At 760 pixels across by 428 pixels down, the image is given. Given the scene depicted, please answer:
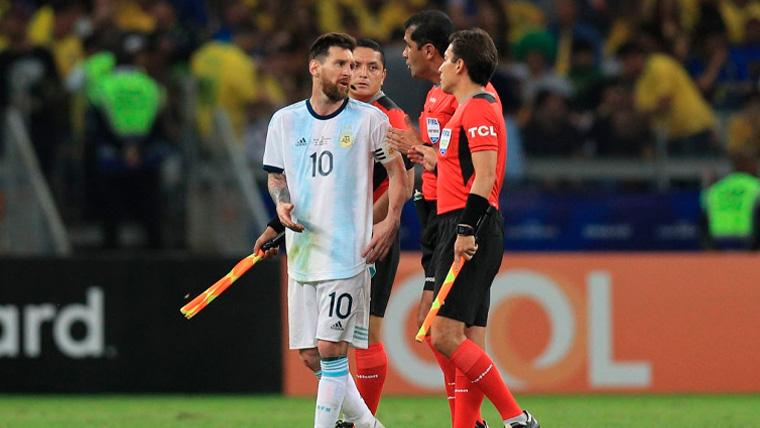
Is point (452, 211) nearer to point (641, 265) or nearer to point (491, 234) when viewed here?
point (491, 234)

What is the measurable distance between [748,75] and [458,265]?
30.8 feet

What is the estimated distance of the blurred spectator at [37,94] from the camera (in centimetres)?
1388

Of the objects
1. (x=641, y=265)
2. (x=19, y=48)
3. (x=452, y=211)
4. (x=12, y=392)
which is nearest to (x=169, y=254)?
(x=12, y=392)

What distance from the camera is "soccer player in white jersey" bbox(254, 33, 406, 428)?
845 centimetres

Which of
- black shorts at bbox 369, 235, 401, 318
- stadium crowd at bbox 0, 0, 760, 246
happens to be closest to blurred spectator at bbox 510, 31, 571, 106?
stadium crowd at bbox 0, 0, 760, 246

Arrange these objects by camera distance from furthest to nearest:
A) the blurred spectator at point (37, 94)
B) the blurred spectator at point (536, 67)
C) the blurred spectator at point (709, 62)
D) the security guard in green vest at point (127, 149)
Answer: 1. the blurred spectator at point (709, 62)
2. the blurred spectator at point (536, 67)
3. the security guard in green vest at point (127, 149)
4. the blurred spectator at point (37, 94)

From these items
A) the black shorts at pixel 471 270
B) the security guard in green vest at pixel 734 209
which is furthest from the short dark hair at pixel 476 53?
the security guard in green vest at pixel 734 209

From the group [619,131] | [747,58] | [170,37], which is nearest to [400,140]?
[619,131]

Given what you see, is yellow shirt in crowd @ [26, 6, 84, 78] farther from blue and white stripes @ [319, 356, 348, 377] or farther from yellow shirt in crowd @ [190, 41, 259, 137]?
blue and white stripes @ [319, 356, 348, 377]

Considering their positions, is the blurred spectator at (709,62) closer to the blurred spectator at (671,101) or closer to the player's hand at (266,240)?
the blurred spectator at (671,101)

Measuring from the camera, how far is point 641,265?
44.2 ft

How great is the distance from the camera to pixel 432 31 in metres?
9.28

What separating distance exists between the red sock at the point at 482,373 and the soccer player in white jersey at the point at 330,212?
54 centimetres

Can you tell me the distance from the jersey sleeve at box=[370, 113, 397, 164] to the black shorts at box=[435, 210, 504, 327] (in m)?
0.50
